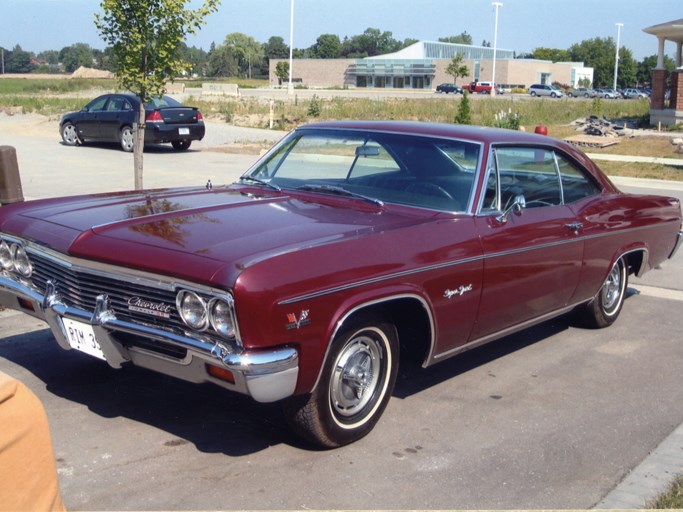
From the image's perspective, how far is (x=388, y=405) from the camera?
5.12m

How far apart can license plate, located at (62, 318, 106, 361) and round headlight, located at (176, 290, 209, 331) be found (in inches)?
24.5

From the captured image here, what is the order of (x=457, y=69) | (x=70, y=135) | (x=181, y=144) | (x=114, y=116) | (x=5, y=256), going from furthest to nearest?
(x=457, y=69)
(x=70, y=135)
(x=181, y=144)
(x=114, y=116)
(x=5, y=256)

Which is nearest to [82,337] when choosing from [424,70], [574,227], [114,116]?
[574,227]

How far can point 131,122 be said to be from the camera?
66.2 feet

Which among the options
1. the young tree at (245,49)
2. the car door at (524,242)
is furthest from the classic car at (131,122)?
the young tree at (245,49)

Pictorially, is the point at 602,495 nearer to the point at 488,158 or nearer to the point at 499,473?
the point at 499,473

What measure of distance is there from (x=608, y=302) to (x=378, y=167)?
257 centimetres

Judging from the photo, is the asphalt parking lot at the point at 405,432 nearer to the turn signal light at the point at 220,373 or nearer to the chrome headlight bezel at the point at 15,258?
the turn signal light at the point at 220,373

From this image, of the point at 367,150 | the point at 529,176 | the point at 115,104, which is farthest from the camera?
the point at 115,104

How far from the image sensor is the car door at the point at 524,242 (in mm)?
5145

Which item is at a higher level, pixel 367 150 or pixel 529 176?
pixel 367 150

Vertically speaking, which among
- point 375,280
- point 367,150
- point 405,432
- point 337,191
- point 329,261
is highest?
point 367,150

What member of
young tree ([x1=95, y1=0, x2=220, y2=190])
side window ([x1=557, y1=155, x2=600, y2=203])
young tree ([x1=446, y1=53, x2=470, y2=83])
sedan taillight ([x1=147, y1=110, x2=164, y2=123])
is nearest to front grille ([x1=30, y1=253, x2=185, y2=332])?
side window ([x1=557, y1=155, x2=600, y2=203])

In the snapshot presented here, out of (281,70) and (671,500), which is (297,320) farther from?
(281,70)
